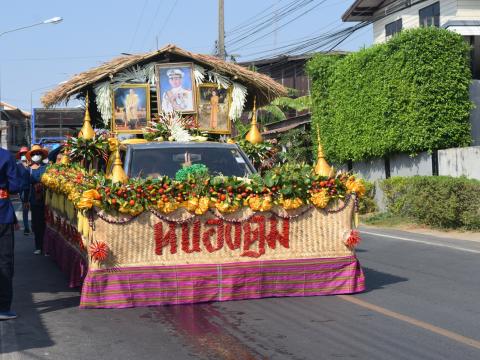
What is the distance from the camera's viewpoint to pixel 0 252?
790 cm

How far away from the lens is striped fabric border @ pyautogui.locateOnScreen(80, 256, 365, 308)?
25.9 feet

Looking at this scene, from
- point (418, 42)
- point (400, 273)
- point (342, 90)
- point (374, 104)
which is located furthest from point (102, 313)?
point (342, 90)

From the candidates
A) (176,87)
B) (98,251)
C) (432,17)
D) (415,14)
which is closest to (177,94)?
(176,87)

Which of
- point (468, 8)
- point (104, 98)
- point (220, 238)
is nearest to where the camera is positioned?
point (220, 238)

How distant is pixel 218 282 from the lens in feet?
27.0

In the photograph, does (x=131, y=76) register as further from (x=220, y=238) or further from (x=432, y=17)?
(x=432, y=17)

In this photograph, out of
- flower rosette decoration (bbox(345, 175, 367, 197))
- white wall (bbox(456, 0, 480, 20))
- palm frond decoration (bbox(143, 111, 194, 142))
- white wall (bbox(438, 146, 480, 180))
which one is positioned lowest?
flower rosette decoration (bbox(345, 175, 367, 197))

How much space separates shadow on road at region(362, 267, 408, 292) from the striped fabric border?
72 centimetres

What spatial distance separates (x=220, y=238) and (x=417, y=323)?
228 centimetres

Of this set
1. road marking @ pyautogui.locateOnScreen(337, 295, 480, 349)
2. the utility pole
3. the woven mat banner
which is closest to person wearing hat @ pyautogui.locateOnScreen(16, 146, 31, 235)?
the woven mat banner

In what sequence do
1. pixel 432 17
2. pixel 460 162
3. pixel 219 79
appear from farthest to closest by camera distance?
pixel 432 17
pixel 460 162
pixel 219 79

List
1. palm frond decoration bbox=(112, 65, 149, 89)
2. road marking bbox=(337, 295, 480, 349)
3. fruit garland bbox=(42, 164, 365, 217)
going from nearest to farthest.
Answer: road marking bbox=(337, 295, 480, 349)
fruit garland bbox=(42, 164, 365, 217)
palm frond decoration bbox=(112, 65, 149, 89)

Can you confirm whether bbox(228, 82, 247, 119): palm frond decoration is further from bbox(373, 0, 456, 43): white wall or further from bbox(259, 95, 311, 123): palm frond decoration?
bbox(259, 95, 311, 123): palm frond decoration

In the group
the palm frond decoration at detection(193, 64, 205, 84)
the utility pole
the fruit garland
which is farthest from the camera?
the utility pole
